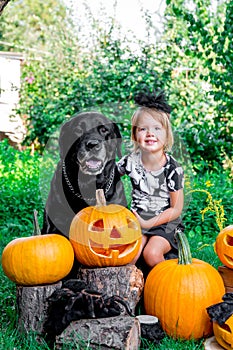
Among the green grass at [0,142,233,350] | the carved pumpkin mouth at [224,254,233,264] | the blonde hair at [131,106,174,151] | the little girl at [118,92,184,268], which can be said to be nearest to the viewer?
the green grass at [0,142,233,350]

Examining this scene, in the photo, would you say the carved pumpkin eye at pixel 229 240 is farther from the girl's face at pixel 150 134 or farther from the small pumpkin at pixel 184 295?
the girl's face at pixel 150 134

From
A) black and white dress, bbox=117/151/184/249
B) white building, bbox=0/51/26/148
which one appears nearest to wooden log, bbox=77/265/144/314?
black and white dress, bbox=117/151/184/249

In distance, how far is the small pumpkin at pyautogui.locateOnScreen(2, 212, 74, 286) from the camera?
8.79 feet

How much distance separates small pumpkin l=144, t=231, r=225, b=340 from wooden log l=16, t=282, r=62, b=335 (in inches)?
22.8

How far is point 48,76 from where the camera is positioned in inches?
369

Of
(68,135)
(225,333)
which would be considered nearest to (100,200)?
(68,135)

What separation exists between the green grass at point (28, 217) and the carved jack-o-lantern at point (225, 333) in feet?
0.50

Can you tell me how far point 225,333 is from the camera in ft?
8.12

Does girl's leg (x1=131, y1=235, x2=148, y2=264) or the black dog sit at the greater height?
the black dog

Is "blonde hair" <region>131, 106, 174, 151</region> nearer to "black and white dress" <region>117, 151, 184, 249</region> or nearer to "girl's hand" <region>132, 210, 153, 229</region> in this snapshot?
"black and white dress" <region>117, 151, 184, 249</region>

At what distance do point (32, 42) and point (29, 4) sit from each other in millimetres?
3915

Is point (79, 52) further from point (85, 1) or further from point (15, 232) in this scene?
point (15, 232)

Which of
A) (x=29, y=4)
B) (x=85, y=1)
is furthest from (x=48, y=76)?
(x=29, y=4)

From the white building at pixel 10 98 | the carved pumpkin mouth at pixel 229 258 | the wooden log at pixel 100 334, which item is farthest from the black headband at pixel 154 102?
the white building at pixel 10 98
